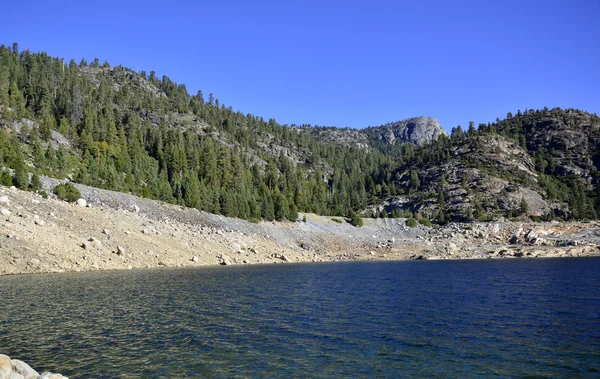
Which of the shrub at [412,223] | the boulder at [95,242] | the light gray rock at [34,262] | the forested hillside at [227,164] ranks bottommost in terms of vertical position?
the light gray rock at [34,262]

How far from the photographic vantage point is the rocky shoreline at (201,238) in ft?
150

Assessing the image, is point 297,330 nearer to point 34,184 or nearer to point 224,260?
point 224,260

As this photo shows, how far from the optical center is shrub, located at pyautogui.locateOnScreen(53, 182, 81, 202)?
204ft

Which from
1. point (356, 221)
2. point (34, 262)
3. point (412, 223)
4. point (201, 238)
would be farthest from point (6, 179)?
point (412, 223)

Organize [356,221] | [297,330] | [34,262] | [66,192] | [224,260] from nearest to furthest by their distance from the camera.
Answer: [297,330] → [34,262] → [66,192] → [224,260] → [356,221]

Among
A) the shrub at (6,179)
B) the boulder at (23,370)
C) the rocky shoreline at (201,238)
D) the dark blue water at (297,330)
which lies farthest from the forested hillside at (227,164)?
the boulder at (23,370)

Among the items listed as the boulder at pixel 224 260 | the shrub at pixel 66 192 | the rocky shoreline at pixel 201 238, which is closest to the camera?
the rocky shoreline at pixel 201 238

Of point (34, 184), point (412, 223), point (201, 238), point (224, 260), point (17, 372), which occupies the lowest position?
point (224, 260)

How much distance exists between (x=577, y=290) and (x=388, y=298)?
1660cm

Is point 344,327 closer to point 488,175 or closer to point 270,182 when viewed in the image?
point 270,182

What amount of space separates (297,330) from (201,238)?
50.9 metres

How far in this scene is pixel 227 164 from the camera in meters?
131

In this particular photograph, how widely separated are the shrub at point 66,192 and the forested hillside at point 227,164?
4386 mm

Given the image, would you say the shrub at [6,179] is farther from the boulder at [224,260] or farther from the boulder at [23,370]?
the boulder at [23,370]
